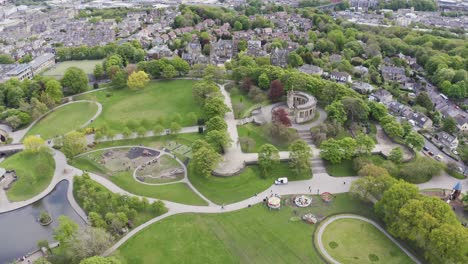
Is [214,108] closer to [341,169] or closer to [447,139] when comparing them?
[341,169]

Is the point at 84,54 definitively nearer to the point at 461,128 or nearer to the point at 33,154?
the point at 33,154

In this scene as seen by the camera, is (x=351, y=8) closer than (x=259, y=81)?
No

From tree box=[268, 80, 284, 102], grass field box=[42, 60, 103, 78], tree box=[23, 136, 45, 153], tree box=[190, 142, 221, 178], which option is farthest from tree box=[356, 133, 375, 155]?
grass field box=[42, 60, 103, 78]

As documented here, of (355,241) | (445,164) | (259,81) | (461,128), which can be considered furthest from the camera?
(259,81)

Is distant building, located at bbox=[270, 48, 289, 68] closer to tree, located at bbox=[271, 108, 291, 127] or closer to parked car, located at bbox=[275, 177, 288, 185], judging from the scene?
tree, located at bbox=[271, 108, 291, 127]

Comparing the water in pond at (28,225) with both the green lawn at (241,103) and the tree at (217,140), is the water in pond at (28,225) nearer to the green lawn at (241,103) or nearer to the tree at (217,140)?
the tree at (217,140)

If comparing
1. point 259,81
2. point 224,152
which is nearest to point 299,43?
point 259,81

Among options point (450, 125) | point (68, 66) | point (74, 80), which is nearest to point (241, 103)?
point (450, 125)
